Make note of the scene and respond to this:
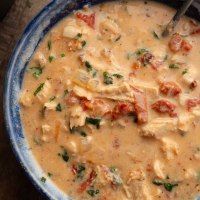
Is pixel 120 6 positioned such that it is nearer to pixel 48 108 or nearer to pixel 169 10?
pixel 169 10

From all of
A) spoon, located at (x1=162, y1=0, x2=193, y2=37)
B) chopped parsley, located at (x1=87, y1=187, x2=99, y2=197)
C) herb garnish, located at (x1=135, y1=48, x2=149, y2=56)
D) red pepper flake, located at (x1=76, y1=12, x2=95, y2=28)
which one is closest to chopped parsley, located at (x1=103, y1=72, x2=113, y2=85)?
herb garnish, located at (x1=135, y1=48, x2=149, y2=56)

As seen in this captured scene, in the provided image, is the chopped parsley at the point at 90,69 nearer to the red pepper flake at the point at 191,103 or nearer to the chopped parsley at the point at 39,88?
the chopped parsley at the point at 39,88

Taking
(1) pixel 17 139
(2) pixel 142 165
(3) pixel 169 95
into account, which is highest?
(3) pixel 169 95

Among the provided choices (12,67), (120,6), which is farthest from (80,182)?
(120,6)

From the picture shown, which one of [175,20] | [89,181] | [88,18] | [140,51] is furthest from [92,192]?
[175,20]

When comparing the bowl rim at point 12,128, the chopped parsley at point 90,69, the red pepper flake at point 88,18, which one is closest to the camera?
the bowl rim at point 12,128

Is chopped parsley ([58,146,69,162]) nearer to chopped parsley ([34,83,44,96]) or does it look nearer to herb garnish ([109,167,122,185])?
herb garnish ([109,167,122,185])

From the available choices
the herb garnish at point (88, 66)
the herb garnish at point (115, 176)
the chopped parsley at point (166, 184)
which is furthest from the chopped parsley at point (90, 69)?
the chopped parsley at point (166, 184)
